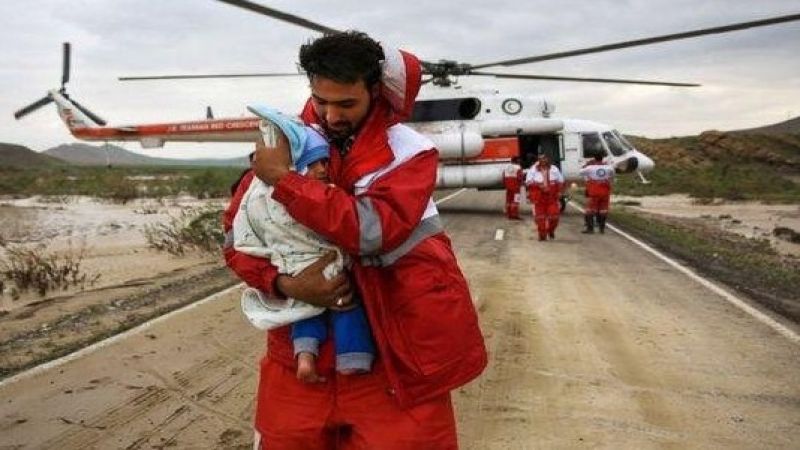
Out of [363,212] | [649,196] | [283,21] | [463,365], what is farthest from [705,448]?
[649,196]

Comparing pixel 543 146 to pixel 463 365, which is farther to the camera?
pixel 543 146

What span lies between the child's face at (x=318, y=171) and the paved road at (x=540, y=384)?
2.83 m

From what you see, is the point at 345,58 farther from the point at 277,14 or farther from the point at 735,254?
the point at 735,254

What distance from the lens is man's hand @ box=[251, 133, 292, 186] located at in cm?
218

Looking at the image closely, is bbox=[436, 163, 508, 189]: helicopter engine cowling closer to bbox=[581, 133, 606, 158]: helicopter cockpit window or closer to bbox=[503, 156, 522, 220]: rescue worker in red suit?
bbox=[503, 156, 522, 220]: rescue worker in red suit

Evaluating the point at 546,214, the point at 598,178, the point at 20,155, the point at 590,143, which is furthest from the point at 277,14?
the point at 20,155

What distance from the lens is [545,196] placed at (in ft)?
51.6

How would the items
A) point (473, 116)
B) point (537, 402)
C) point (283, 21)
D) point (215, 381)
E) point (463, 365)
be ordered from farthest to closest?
point (473, 116) < point (283, 21) < point (215, 381) < point (537, 402) < point (463, 365)

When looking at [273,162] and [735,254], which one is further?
[735,254]

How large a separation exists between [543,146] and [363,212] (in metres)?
20.0

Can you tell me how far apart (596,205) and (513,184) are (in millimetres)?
3953

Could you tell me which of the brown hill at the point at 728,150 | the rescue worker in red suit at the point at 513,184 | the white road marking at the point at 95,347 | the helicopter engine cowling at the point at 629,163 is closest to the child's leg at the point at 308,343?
the white road marking at the point at 95,347

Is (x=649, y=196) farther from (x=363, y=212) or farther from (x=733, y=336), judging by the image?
(x=363, y=212)

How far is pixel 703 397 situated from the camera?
5477mm
